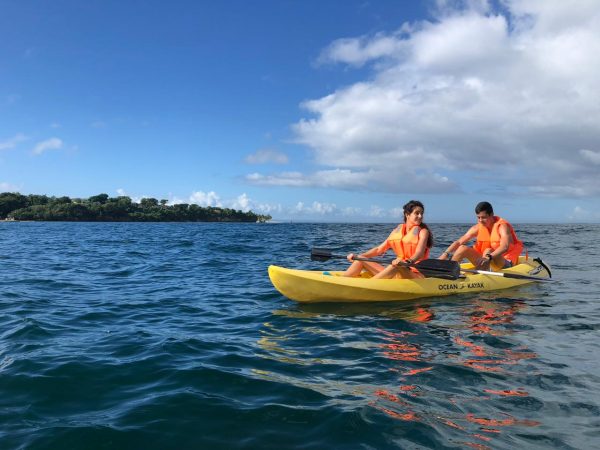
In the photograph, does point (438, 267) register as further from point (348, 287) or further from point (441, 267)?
point (348, 287)

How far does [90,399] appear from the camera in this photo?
4.07 meters

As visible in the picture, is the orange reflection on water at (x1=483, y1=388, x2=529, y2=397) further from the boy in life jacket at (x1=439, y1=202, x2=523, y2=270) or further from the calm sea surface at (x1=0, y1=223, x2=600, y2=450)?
the boy in life jacket at (x1=439, y1=202, x2=523, y2=270)

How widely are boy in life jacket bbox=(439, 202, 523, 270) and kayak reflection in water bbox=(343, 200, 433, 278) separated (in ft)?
4.64

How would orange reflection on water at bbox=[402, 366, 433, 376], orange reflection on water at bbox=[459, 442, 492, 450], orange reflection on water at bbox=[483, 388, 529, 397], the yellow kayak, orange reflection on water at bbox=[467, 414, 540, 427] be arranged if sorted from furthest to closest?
1. the yellow kayak
2. orange reflection on water at bbox=[402, 366, 433, 376]
3. orange reflection on water at bbox=[483, 388, 529, 397]
4. orange reflection on water at bbox=[467, 414, 540, 427]
5. orange reflection on water at bbox=[459, 442, 492, 450]

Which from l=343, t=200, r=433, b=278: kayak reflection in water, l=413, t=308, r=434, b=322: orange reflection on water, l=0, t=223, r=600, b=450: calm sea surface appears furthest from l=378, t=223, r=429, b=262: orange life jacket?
l=413, t=308, r=434, b=322: orange reflection on water

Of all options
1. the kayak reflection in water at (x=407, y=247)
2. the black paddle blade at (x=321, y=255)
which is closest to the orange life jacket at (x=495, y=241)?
the kayak reflection in water at (x=407, y=247)

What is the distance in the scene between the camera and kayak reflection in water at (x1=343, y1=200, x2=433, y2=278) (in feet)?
28.7

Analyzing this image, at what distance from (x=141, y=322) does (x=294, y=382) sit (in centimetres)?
356

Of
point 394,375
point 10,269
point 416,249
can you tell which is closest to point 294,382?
point 394,375

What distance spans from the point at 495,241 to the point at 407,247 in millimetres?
3076

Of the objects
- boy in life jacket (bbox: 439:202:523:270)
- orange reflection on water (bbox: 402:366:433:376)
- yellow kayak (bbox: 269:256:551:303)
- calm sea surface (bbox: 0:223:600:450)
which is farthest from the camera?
boy in life jacket (bbox: 439:202:523:270)

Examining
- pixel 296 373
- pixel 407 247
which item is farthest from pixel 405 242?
pixel 296 373

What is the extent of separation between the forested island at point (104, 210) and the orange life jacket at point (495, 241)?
425 ft

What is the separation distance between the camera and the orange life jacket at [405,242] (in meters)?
8.81
